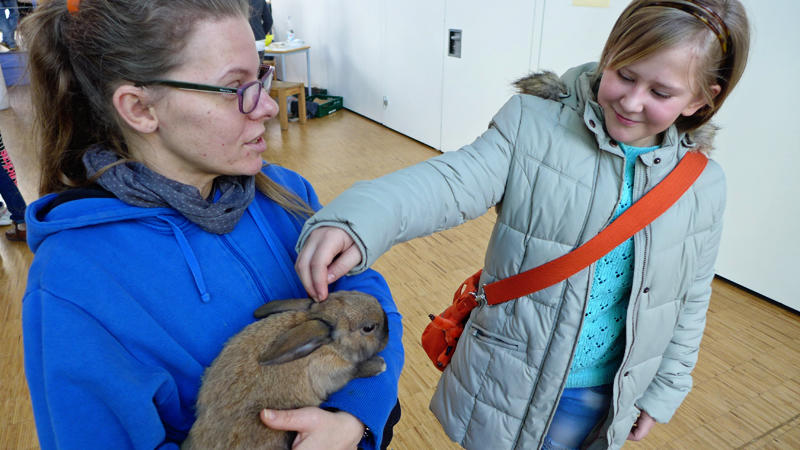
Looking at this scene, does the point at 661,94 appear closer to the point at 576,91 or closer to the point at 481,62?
the point at 576,91

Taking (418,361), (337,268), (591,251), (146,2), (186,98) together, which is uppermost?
(146,2)

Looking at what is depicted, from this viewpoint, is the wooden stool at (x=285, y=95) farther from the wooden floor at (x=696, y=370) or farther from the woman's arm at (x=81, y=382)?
the woman's arm at (x=81, y=382)

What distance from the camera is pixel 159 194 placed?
3.24 feet

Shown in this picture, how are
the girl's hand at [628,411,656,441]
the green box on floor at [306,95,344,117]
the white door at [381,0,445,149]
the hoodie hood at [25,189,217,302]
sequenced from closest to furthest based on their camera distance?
1. the hoodie hood at [25,189,217,302]
2. the girl's hand at [628,411,656,441]
3. the white door at [381,0,445,149]
4. the green box on floor at [306,95,344,117]

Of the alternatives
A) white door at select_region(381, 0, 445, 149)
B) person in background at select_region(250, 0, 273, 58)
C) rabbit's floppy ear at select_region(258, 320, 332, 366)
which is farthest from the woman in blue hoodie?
person in background at select_region(250, 0, 273, 58)

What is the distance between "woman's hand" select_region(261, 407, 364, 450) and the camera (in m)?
0.93

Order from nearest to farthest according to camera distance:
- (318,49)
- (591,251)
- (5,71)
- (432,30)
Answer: (591,251) → (432,30) → (5,71) → (318,49)

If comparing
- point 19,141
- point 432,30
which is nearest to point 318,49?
point 432,30

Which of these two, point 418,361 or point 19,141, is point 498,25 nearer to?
point 418,361

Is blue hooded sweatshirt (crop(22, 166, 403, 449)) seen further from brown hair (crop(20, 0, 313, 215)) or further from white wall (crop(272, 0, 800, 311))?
white wall (crop(272, 0, 800, 311))

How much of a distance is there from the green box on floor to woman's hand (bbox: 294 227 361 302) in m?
7.28

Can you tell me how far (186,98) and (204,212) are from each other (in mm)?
234

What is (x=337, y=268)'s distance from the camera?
867mm

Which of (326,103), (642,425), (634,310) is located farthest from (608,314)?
(326,103)
